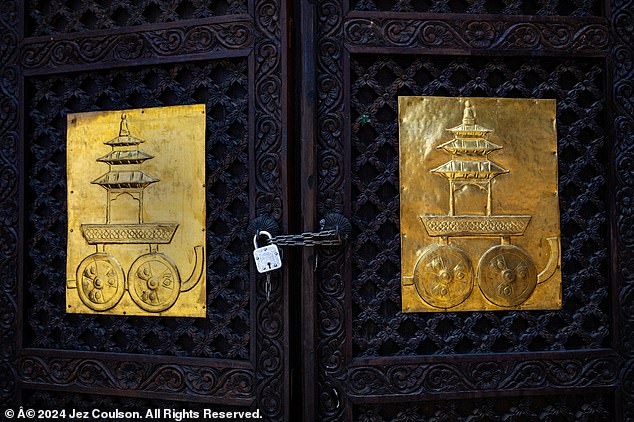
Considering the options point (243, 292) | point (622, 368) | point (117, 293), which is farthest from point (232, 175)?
point (622, 368)

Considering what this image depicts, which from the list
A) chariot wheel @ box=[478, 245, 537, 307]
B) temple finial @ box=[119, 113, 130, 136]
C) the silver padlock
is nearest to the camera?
the silver padlock

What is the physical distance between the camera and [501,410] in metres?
1.83

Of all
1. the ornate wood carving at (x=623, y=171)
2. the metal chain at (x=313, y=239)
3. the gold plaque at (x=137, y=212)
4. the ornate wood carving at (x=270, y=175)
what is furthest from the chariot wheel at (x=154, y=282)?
the ornate wood carving at (x=623, y=171)

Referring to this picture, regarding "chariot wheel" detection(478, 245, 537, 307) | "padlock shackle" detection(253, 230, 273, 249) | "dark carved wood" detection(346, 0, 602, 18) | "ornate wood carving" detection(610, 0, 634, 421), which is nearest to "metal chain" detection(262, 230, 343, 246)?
"padlock shackle" detection(253, 230, 273, 249)

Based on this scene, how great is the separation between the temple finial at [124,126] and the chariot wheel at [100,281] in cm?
45

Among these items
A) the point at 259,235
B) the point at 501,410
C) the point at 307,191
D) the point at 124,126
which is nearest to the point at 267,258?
the point at 259,235

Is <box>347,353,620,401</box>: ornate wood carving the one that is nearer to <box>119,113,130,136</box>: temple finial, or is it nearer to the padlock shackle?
the padlock shackle

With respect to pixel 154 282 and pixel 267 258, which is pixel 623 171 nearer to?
pixel 267 258

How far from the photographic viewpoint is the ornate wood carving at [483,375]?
1.78m

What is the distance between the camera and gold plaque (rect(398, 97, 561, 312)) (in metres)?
1.83

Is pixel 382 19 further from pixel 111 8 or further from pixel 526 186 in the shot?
pixel 111 8

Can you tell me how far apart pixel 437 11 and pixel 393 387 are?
4.37 ft

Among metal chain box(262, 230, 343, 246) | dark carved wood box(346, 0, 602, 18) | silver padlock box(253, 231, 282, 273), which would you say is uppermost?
dark carved wood box(346, 0, 602, 18)

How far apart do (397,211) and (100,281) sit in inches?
43.8
